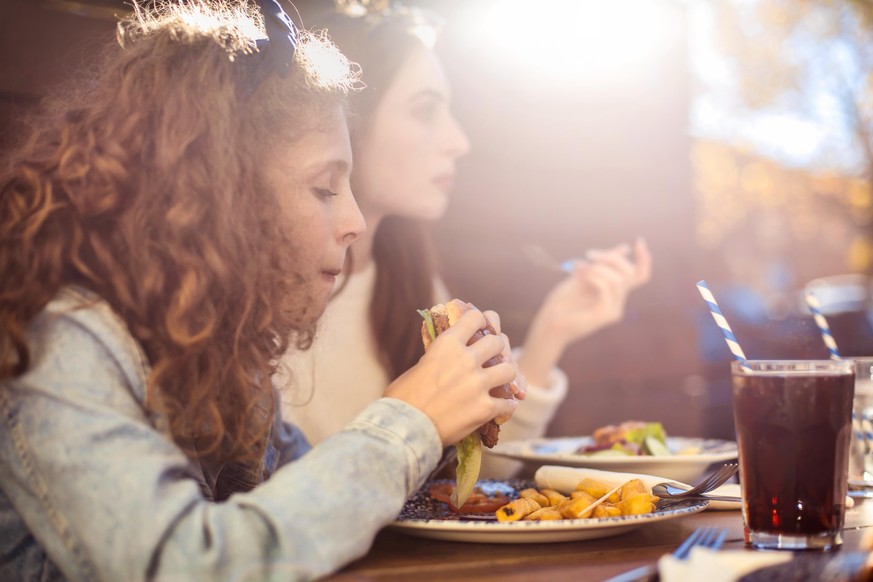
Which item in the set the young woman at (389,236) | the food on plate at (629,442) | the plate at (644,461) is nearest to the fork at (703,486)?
the plate at (644,461)

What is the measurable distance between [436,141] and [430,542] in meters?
1.31

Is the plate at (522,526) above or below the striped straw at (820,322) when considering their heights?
below

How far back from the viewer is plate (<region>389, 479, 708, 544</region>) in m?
1.02

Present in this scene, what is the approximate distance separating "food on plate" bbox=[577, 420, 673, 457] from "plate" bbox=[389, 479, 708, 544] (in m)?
0.44

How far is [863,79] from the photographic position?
27.8ft

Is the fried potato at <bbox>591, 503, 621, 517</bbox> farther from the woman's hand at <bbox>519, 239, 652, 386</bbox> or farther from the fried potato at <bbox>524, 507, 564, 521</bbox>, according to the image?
the woman's hand at <bbox>519, 239, 652, 386</bbox>

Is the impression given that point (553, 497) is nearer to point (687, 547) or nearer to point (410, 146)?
point (687, 547)

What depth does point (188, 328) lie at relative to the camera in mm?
1034

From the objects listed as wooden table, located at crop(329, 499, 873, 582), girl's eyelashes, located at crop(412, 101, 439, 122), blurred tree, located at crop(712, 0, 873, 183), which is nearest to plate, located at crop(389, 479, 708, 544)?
wooden table, located at crop(329, 499, 873, 582)

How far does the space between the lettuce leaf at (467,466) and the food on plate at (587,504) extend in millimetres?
56

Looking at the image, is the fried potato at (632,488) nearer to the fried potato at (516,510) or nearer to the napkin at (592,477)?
the napkin at (592,477)

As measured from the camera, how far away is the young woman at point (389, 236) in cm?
190

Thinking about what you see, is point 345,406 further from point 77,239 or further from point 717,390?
point 717,390

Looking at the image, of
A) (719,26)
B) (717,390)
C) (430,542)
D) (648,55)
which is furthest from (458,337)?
(719,26)
